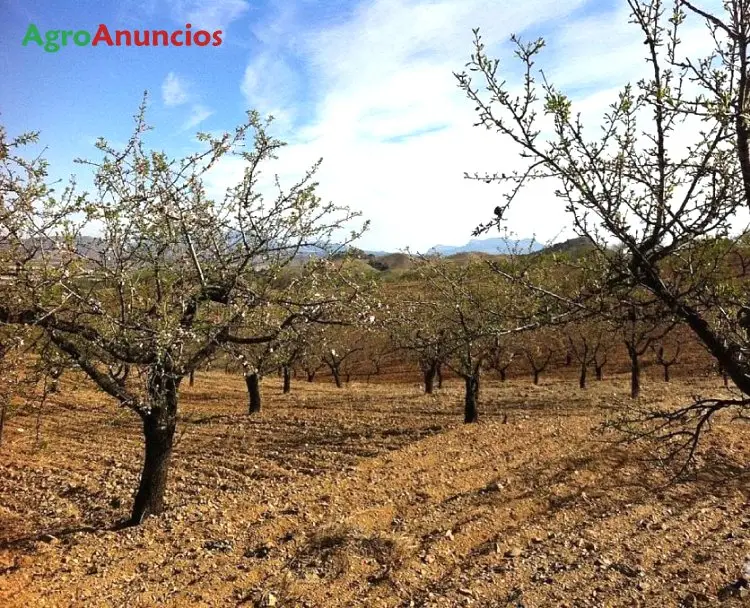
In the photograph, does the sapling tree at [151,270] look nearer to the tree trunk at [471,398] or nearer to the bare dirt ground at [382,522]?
the bare dirt ground at [382,522]

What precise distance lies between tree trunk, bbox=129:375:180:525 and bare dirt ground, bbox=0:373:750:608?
0.27 metres

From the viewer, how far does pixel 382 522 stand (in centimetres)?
790

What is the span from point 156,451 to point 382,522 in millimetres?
3573

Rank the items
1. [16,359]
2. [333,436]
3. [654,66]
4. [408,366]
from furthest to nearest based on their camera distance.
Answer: [408,366] < [333,436] < [16,359] < [654,66]

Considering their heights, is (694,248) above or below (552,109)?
below

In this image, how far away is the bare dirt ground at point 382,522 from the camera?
6066 mm

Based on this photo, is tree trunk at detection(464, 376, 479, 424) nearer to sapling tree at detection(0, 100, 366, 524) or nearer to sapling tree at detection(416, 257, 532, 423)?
sapling tree at detection(416, 257, 532, 423)

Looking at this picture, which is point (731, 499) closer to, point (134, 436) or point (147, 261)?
point (147, 261)

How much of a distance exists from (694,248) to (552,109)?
1606 millimetres

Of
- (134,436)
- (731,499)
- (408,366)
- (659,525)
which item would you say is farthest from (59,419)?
(408,366)

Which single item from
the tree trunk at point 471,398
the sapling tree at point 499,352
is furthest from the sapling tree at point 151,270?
the tree trunk at point 471,398

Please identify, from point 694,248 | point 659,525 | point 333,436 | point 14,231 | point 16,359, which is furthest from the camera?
point 333,436

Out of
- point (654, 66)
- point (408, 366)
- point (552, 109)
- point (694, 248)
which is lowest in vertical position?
point (408, 366)

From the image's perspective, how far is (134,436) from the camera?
1417cm
